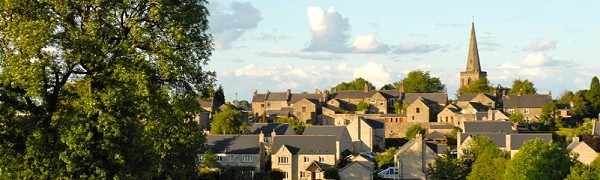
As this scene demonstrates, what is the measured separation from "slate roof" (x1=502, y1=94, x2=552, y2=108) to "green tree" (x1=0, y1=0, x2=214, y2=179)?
267 feet

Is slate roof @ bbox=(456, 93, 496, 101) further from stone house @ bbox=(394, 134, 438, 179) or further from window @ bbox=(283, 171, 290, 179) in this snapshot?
window @ bbox=(283, 171, 290, 179)

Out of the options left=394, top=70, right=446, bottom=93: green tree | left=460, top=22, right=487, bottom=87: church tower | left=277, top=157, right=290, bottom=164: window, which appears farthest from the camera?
left=460, top=22, right=487, bottom=87: church tower

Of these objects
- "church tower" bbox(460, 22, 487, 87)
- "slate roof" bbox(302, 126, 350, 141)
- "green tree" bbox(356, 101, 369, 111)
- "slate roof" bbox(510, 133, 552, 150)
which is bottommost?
"slate roof" bbox(510, 133, 552, 150)

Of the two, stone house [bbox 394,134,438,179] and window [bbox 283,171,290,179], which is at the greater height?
stone house [bbox 394,134,438,179]

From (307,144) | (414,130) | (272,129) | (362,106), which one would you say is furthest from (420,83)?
(307,144)

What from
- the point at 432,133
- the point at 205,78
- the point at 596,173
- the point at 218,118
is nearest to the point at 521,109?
the point at 432,133

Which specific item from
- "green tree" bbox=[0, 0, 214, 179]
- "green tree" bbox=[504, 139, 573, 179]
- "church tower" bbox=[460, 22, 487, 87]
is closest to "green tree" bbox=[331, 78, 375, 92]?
"church tower" bbox=[460, 22, 487, 87]

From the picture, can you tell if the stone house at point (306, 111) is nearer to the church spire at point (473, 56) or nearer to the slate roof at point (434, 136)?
the slate roof at point (434, 136)

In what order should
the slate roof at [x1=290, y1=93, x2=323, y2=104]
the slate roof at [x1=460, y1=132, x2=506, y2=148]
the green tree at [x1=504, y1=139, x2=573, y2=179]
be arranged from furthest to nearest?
the slate roof at [x1=290, y1=93, x2=323, y2=104] < the slate roof at [x1=460, y1=132, x2=506, y2=148] < the green tree at [x1=504, y1=139, x2=573, y2=179]

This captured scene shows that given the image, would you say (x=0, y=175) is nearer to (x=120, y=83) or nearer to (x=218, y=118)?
(x=120, y=83)

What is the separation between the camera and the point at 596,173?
4366cm

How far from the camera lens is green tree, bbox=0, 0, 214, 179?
53.1ft

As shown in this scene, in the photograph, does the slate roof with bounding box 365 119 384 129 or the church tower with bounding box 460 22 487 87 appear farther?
the church tower with bounding box 460 22 487 87

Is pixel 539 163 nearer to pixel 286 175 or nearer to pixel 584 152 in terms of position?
pixel 584 152
